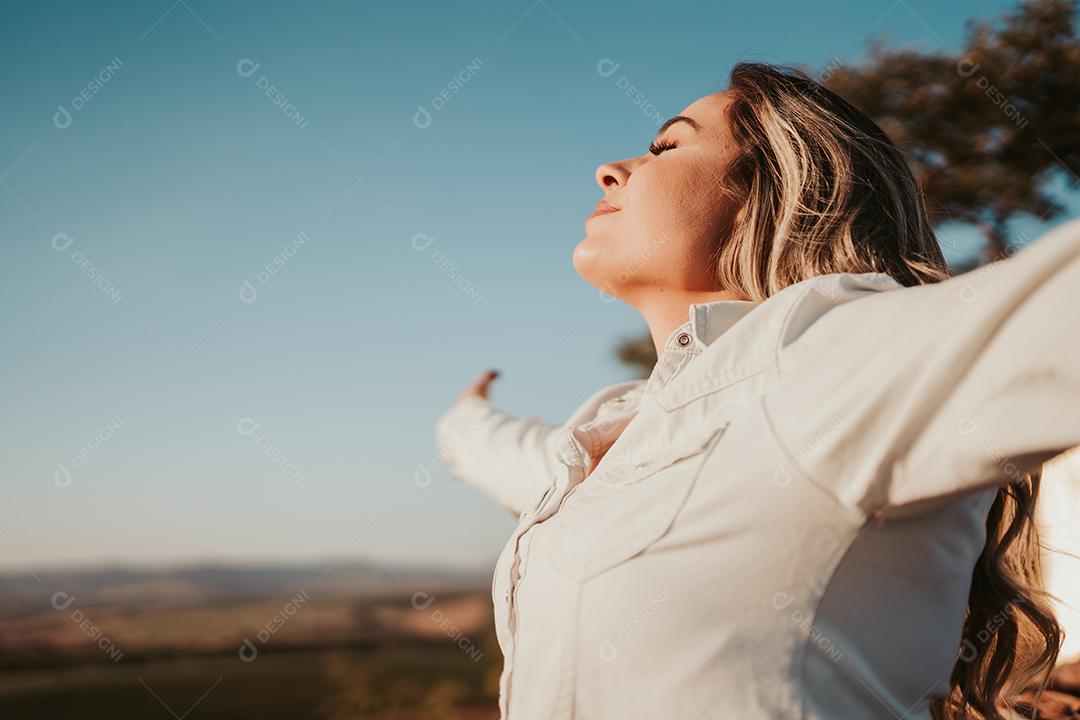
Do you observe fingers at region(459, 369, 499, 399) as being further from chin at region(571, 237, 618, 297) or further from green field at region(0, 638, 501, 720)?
green field at region(0, 638, 501, 720)

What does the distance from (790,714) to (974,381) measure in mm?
497

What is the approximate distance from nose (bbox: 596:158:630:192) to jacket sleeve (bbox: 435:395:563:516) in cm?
75

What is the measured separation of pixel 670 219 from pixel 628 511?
26.0 inches

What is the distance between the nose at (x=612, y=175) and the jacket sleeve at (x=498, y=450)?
2.47 feet

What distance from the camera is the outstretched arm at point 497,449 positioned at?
2367mm

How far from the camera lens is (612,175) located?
1813mm

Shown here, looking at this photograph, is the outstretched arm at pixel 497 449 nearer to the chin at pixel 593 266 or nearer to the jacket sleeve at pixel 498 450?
the jacket sleeve at pixel 498 450

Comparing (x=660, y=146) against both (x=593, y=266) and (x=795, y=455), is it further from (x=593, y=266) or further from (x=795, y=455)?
(x=795, y=455)

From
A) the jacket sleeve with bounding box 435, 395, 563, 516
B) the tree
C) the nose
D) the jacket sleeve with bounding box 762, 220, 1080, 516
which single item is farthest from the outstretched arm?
the tree

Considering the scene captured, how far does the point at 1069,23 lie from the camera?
4.37 metres

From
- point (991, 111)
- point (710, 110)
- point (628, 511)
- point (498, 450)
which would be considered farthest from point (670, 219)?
point (991, 111)

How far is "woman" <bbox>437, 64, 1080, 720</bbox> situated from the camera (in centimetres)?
87

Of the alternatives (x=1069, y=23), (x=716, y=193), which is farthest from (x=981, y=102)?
(x=716, y=193)

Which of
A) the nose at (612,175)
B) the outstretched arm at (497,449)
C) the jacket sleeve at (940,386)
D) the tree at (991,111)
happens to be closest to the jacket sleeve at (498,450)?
the outstretched arm at (497,449)
